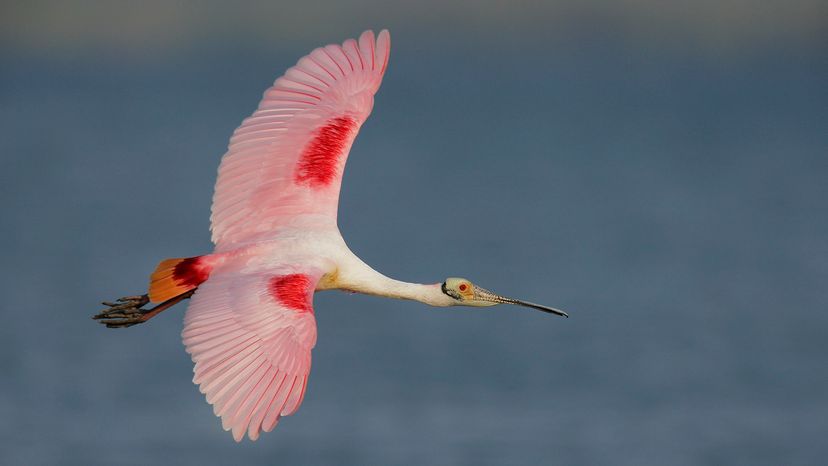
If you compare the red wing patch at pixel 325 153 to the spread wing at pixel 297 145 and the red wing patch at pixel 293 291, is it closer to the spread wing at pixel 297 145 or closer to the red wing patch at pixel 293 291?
the spread wing at pixel 297 145

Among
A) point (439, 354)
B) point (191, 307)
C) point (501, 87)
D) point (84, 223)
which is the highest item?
point (501, 87)

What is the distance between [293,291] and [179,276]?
1018 millimetres

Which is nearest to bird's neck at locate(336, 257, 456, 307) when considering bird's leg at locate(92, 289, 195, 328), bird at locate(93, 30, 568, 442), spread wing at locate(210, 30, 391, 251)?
bird at locate(93, 30, 568, 442)

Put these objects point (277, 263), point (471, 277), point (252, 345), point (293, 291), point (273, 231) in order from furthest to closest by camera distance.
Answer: point (471, 277)
point (273, 231)
point (277, 263)
point (293, 291)
point (252, 345)

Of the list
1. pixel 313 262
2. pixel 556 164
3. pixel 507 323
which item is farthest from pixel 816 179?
pixel 313 262

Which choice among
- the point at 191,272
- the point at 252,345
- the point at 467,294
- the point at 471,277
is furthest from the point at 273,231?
the point at 471,277

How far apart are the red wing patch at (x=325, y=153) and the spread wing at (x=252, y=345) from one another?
4.87 ft

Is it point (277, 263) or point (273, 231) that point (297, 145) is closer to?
point (273, 231)

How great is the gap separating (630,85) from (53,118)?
63.3ft

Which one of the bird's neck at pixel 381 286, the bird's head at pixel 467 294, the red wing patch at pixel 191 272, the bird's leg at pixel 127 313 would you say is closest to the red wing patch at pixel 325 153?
the bird's neck at pixel 381 286

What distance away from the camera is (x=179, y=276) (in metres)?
11.6

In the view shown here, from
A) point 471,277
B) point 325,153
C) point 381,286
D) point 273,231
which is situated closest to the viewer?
point 273,231

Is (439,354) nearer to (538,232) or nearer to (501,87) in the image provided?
(538,232)

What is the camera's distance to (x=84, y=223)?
98.2ft
